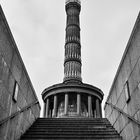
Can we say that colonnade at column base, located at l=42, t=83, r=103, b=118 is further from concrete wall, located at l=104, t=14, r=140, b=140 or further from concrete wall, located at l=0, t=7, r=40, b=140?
concrete wall, located at l=0, t=7, r=40, b=140

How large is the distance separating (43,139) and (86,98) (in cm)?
1500

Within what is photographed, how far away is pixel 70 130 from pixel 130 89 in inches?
122

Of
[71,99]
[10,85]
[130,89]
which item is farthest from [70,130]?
[71,99]

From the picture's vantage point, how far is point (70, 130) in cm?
827

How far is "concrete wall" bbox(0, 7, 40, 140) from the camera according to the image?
225 inches

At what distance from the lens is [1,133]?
5668 mm

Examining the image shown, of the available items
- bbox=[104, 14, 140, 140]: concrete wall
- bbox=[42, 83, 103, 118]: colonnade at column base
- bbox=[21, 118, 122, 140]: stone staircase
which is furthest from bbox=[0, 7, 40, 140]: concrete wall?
bbox=[42, 83, 103, 118]: colonnade at column base

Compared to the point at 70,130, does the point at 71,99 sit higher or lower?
higher

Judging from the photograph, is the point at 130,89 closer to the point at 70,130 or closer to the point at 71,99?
the point at 70,130

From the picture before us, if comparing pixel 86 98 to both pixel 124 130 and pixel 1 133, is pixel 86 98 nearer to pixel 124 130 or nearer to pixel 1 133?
pixel 124 130

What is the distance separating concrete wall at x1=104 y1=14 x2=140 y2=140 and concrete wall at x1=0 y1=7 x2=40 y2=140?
12.2ft

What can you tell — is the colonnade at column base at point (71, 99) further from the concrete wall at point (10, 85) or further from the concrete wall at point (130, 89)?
the concrete wall at point (10, 85)

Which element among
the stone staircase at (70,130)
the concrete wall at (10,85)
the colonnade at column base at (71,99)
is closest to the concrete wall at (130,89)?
the stone staircase at (70,130)

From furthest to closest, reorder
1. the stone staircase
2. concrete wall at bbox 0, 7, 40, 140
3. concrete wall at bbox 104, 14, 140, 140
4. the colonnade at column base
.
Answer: the colonnade at column base → the stone staircase → concrete wall at bbox 104, 14, 140, 140 → concrete wall at bbox 0, 7, 40, 140
